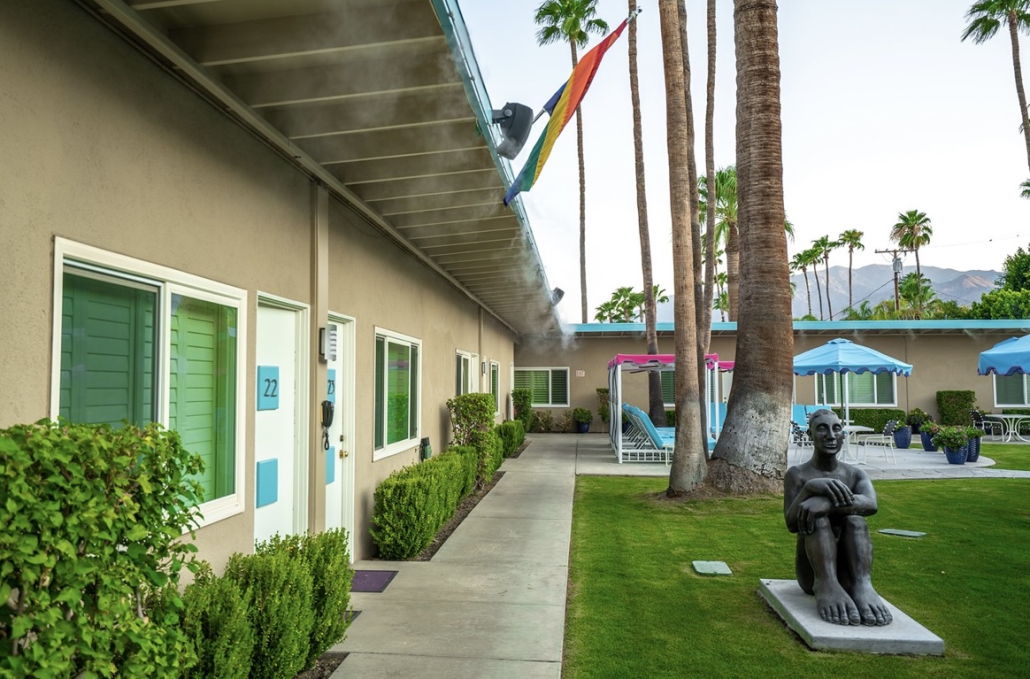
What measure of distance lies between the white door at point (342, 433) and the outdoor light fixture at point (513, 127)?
82.3 inches

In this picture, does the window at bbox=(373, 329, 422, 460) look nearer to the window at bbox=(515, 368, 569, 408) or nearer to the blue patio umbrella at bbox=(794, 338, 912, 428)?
the blue patio umbrella at bbox=(794, 338, 912, 428)

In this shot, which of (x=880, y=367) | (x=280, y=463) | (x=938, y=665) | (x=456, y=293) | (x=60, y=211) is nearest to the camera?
(x=60, y=211)

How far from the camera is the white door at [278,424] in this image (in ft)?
15.3

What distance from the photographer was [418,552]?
22.3 feet

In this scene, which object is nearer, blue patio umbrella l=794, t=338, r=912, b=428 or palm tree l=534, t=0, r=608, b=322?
blue patio umbrella l=794, t=338, r=912, b=428

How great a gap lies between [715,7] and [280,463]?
60.7 ft

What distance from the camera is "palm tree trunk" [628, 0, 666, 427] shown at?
1888 centimetres

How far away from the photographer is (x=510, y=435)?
50.7 ft

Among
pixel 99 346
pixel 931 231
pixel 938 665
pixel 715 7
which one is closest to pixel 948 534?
pixel 938 665

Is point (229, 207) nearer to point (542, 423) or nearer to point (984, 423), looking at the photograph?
point (542, 423)

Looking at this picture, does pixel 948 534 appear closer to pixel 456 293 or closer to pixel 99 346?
pixel 456 293

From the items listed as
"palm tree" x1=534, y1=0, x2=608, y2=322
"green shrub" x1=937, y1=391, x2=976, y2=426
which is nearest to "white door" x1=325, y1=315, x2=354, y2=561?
"green shrub" x1=937, y1=391, x2=976, y2=426

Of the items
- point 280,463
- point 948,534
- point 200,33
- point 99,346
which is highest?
point 200,33

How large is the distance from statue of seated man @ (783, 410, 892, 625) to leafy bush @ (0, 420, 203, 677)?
409cm
